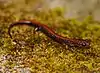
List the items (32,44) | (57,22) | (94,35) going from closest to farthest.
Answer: (32,44) < (94,35) < (57,22)

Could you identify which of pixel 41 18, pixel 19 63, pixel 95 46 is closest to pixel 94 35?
pixel 95 46

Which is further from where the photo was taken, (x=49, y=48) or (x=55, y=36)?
(x=55, y=36)

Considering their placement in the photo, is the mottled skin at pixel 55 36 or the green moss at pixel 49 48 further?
the mottled skin at pixel 55 36

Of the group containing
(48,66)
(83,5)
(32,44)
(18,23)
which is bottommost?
(48,66)

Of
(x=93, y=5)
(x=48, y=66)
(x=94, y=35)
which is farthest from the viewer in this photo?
(x=93, y=5)

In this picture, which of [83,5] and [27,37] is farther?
[83,5]

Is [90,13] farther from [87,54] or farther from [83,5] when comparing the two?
[87,54]

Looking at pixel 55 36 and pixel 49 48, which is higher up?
pixel 55 36

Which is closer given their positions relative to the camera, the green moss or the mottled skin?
the green moss
